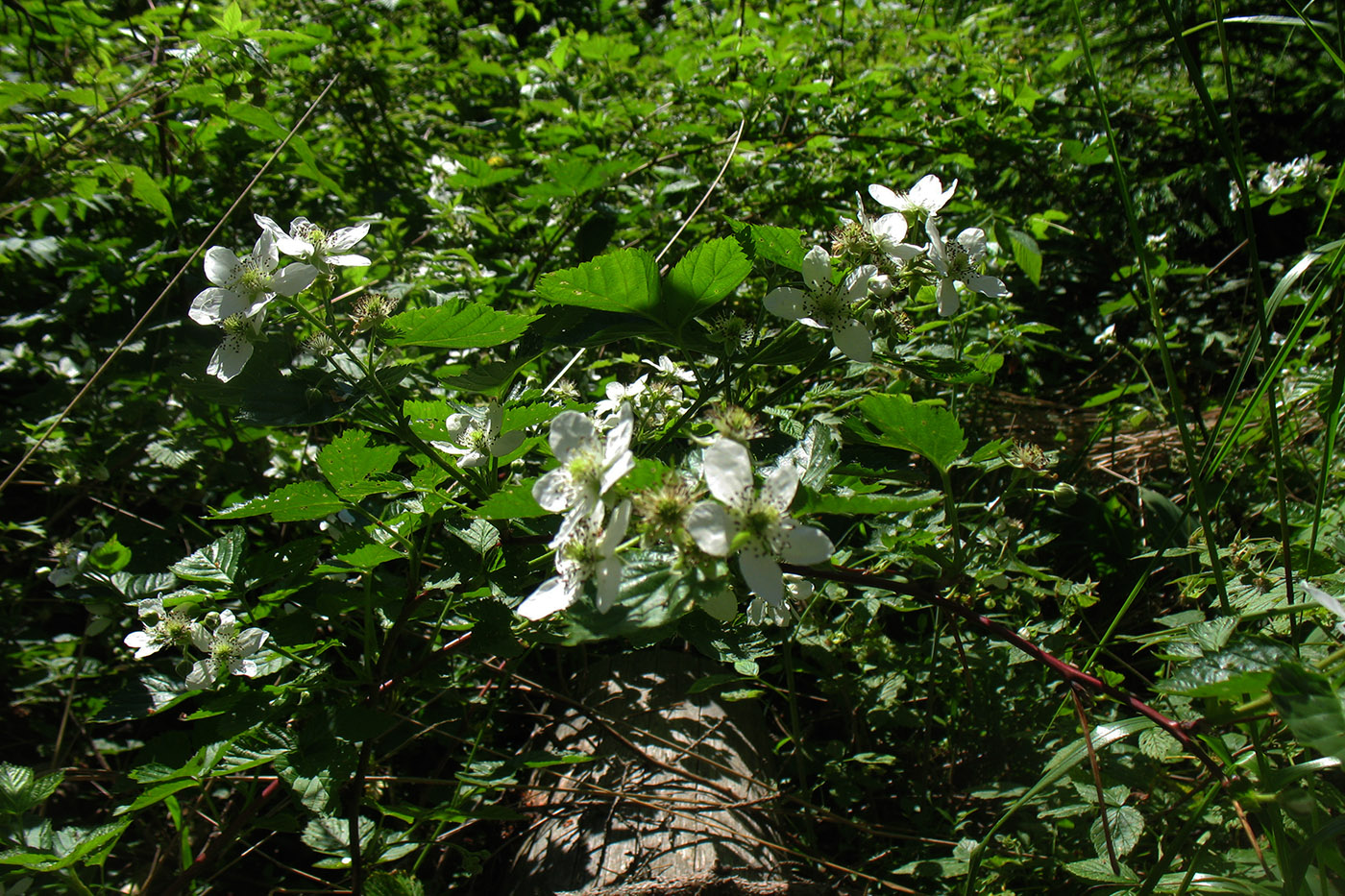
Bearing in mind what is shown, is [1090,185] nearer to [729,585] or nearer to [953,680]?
[953,680]

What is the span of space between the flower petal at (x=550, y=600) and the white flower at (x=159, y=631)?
3.12ft

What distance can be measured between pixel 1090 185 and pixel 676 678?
2665mm

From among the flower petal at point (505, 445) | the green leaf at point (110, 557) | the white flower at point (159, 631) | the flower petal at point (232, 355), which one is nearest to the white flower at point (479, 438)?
the flower petal at point (505, 445)

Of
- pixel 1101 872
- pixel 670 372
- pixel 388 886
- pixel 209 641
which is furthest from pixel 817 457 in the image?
pixel 209 641

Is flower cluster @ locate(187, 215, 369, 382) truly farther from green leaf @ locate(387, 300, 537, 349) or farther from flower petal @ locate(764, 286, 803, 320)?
flower petal @ locate(764, 286, 803, 320)

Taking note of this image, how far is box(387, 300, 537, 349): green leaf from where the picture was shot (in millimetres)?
958

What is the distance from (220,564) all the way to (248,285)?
527mm

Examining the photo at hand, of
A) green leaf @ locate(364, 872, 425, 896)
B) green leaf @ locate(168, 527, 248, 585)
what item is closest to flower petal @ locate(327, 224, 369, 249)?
green leaf @ locate(168, 527, 248, 585)

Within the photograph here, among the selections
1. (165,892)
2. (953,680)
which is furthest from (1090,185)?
(165,892)

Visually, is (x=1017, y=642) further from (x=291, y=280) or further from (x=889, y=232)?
(x=291, y=280)

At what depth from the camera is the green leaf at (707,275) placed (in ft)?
3.09

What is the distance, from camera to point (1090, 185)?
3148 millimetres

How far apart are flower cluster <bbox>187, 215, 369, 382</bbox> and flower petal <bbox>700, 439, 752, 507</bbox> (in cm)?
60

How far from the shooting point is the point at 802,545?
0.70m
